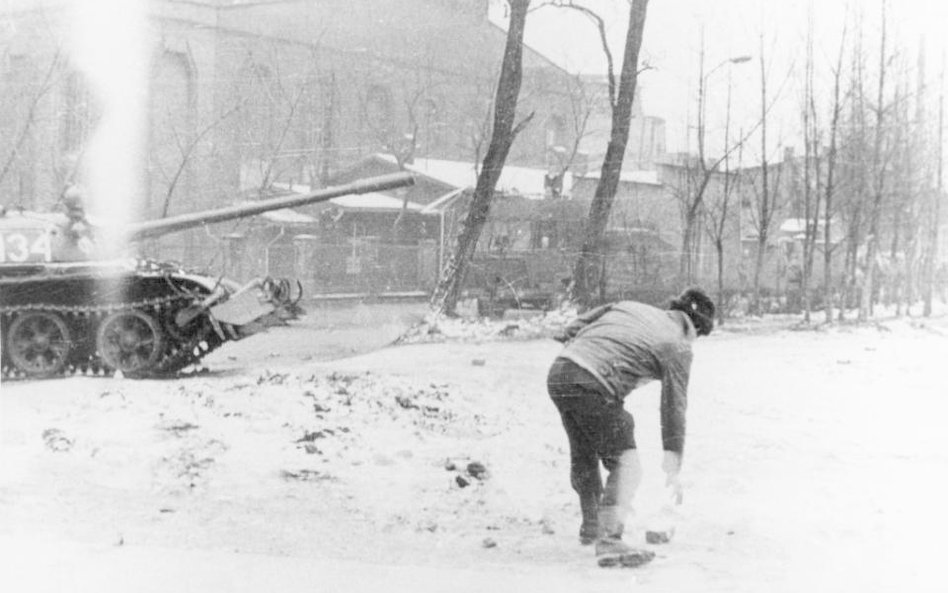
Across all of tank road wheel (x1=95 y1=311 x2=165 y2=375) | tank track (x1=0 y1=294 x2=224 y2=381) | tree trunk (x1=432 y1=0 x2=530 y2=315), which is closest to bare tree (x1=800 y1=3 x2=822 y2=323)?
tree trunk (x1=432 y1=0 x2=530 y2=315)

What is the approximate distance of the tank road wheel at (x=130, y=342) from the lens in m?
5.29

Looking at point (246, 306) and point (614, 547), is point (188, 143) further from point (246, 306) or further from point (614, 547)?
point (614, 547)

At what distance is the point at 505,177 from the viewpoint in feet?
11.5

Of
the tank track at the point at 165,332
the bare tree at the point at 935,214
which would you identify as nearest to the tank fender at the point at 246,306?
the tank track at the point at 165,332

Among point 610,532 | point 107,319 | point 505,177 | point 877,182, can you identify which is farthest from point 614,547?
point 107,319

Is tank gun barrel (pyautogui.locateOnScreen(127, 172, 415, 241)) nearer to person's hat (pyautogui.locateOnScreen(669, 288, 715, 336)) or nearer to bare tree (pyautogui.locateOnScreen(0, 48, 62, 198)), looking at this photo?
bare tree (pyautogui.locateOnScreen(0, 48, 62, 198))

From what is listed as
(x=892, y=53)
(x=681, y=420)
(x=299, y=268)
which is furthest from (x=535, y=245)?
(x=892, y=53)

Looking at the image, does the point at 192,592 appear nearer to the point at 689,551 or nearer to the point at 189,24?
the point at 689,551

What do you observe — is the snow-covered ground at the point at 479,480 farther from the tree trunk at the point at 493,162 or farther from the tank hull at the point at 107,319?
the tank hull at the point at 107,319

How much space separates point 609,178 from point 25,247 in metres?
3.36

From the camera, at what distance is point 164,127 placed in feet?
12.9

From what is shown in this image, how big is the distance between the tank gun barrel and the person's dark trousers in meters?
1.00

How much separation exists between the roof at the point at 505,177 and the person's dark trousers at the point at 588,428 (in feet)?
2.15

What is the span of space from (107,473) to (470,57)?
2.02 metres
